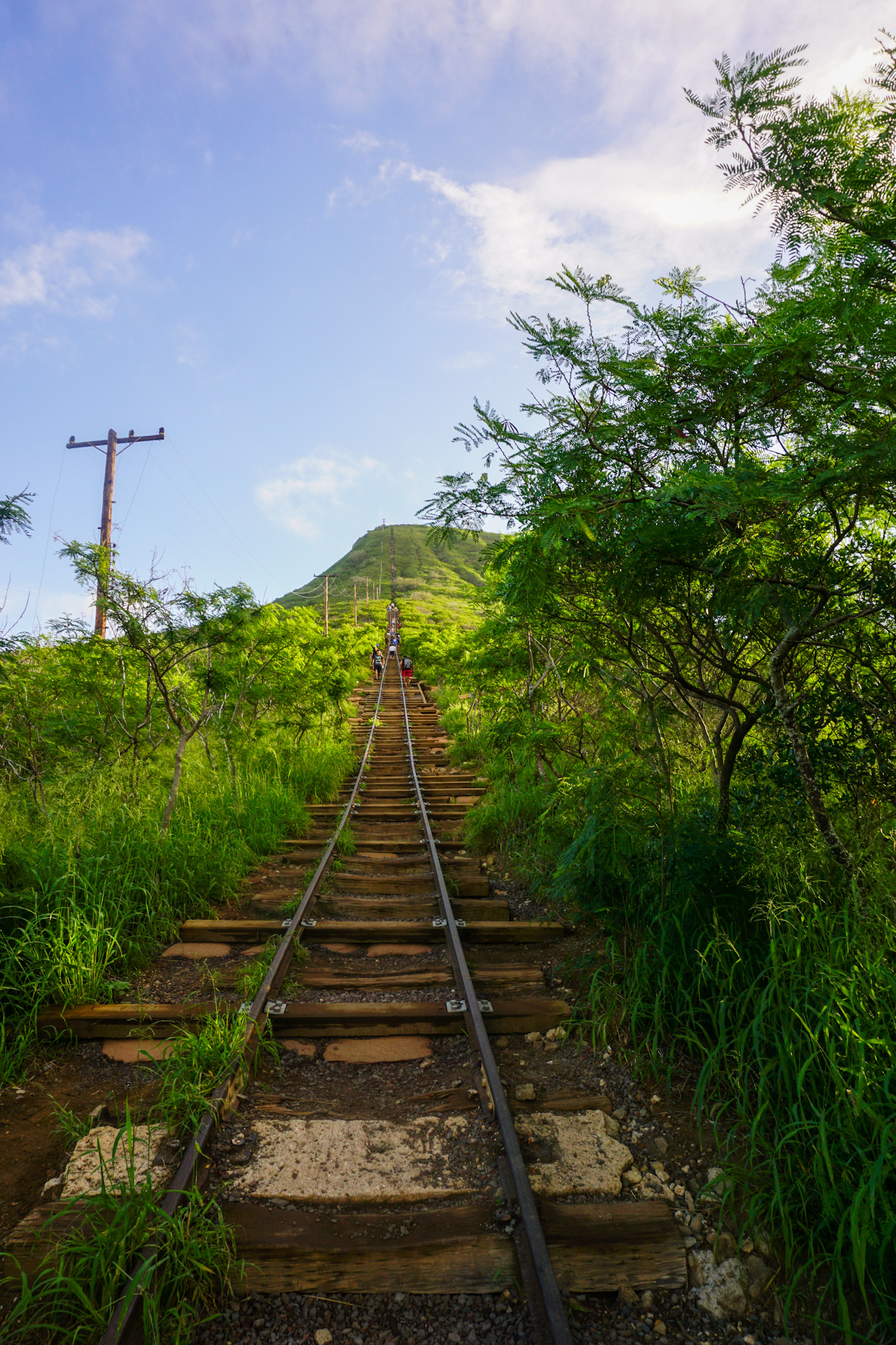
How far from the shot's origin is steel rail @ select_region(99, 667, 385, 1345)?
6.35 ft

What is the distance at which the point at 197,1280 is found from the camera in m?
2.12

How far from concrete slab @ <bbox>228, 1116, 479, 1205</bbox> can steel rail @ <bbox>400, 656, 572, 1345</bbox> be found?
197 millimetres

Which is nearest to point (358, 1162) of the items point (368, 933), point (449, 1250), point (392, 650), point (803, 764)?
point (449, 1250)

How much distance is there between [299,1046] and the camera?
363 centimetres

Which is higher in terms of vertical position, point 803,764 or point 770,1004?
point 803,764

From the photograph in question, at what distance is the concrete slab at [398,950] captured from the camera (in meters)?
4.81

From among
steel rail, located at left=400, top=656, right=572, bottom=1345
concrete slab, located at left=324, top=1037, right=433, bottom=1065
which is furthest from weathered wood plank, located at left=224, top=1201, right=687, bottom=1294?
concrete slab, located at left=324, top=1037, right=433, bottom=1065

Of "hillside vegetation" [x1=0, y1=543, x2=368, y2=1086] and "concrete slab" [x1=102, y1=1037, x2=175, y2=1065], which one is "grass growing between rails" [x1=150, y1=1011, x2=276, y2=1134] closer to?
"concrete slab" [x1=102, y1=1037, x2=175, y2=1065]

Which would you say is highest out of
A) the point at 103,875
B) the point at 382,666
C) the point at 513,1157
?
the point at 382,666

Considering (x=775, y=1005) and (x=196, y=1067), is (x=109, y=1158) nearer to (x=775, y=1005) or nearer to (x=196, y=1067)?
(x=196, y=1067)

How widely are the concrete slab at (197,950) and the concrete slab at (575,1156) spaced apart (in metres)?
2.76

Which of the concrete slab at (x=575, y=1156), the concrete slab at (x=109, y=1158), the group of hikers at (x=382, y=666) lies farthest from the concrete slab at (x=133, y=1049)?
A: the group of hikers at (x=382, y=666)

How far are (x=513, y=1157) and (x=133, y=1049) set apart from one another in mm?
2293

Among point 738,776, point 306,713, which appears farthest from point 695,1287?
point 306,713
